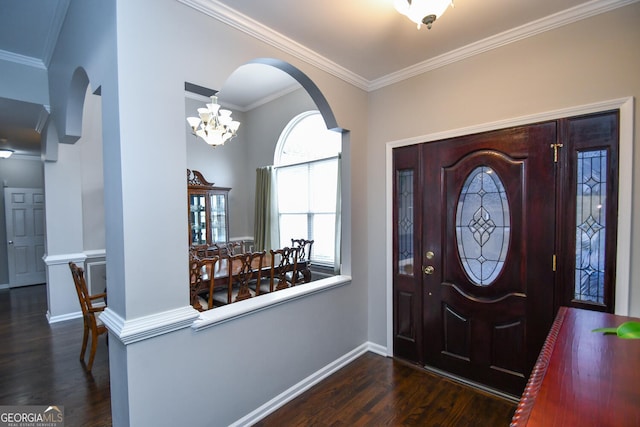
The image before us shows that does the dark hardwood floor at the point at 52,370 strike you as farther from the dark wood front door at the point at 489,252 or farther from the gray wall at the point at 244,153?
the gray wall at the point at 244,153

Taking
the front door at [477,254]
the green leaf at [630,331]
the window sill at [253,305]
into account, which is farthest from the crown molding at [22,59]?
the green leaf at [630,331]

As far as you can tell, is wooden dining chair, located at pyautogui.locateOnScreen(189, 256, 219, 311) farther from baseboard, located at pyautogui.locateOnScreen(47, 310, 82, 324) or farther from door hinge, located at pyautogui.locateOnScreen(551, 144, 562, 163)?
door hinge, located at pyautogui.locateOnScreen(551, 144, 562, 163)

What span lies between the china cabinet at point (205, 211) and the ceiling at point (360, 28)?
2.32m

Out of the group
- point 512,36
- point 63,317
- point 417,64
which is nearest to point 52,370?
point 63,317

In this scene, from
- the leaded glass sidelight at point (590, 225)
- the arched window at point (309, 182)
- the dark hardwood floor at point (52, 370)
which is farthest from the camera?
the arched window at point (309, 182)

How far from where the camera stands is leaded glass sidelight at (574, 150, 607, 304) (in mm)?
1938

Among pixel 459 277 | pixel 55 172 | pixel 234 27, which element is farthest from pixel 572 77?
pixel 55 172

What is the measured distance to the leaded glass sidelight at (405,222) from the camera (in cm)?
285

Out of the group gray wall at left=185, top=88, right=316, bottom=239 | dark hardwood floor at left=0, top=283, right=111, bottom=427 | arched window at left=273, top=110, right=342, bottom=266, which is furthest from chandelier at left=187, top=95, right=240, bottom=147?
dark hardwood floor at left=0, top=283, right=111, bottom=427

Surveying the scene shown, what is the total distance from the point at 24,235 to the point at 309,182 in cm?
635

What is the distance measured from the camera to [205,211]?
4961 millimetres

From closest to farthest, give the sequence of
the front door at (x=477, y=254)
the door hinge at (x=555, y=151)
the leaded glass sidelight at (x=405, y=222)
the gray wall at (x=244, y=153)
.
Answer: the door hinge at (x=555, y=151) → the front door at (x=477, y=254) → the leaded glass sidelight at (x=405, y=222) → the gray wall at (x=244, y=153)

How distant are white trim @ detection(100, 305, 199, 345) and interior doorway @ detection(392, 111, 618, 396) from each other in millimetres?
1998

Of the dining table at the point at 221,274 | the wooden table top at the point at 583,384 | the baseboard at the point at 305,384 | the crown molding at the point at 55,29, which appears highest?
the crown molding at the point at 55,29
